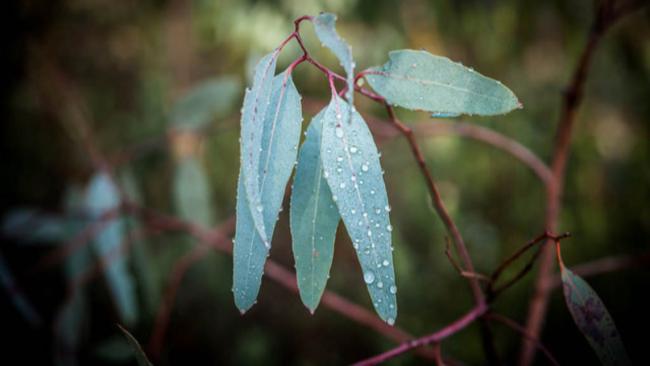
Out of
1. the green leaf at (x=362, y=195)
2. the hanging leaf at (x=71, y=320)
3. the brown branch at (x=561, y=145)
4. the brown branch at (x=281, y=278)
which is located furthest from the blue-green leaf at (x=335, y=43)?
the hanging leaf at (x=71, y=320)

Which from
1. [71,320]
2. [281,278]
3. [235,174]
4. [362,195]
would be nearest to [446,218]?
[362,195]

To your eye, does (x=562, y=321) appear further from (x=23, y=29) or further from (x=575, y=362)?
(x=23, y=29)

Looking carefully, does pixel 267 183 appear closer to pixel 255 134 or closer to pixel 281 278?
pixel 255 134

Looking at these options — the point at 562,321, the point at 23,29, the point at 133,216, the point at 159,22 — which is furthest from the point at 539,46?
the point at 23,29

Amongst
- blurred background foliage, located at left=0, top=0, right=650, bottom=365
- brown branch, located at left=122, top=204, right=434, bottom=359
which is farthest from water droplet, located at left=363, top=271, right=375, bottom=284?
blurred background foliage, located at left=0, top=0, right=650, bottom=365

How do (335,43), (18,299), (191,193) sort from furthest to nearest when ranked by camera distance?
(191,193), (18,299), (335,43)

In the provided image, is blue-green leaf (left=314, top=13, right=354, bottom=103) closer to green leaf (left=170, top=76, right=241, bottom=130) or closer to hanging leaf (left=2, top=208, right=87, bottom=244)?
green leaf (left=170, top=76, right=241, bottom=130)
